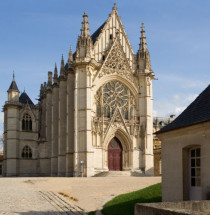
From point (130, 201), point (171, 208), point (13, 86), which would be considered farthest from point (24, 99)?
point (171, 208)

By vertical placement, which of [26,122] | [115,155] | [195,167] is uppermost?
[26,122]

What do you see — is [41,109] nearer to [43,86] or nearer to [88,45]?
[43,86]

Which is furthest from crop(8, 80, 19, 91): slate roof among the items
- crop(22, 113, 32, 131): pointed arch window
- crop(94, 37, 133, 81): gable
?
crop(94, 37, 133, 81): gable

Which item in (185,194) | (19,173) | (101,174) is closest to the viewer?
(185,194)

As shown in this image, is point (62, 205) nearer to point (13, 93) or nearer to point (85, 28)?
point (85, 28)

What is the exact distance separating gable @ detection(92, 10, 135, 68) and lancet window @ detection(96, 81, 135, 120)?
353cm

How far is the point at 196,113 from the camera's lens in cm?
1448

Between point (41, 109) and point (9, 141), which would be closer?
point (9, 141)

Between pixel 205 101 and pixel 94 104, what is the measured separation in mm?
29952

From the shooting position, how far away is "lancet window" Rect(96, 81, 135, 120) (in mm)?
45000

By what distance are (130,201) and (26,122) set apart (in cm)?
4064

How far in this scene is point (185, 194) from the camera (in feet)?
47.5

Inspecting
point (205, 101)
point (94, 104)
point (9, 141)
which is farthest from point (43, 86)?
point (205, 101)

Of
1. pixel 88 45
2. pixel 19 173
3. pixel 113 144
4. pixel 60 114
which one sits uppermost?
pixel 88 45
